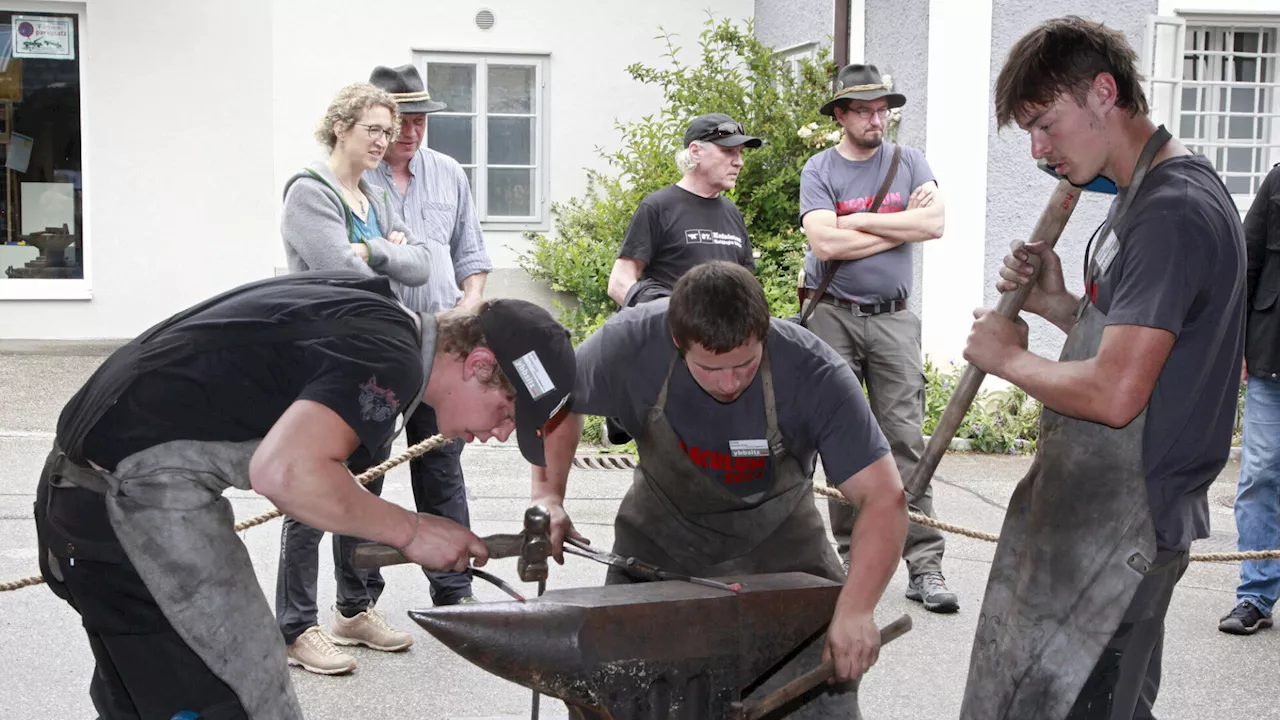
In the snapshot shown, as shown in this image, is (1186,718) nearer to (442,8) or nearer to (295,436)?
(295,436)

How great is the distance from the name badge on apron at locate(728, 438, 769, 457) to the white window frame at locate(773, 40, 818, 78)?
7.49 m

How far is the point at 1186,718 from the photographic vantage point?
4.42 m

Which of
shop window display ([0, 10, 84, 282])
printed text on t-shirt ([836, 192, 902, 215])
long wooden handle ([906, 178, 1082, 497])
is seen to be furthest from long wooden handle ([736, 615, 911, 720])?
shop window display ([0, 10, 84, 282])

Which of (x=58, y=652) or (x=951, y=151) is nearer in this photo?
(x=58, y=652)

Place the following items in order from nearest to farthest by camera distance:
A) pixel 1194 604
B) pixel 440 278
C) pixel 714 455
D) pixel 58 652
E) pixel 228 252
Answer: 1. pixel 714 455
2. pixel 58 652
3. pixel 440 278
4. pixel 1194 604
5. pixel 228 252

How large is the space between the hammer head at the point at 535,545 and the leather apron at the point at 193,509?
19.7 inches

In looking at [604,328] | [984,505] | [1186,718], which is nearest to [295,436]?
[604,328]

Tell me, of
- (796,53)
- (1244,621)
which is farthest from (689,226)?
(796,53)

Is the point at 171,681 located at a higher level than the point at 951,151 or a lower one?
lower

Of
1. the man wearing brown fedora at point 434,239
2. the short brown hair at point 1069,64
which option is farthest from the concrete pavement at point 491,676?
the short brown hair at point 1069,64

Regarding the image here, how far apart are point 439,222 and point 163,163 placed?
261 inches

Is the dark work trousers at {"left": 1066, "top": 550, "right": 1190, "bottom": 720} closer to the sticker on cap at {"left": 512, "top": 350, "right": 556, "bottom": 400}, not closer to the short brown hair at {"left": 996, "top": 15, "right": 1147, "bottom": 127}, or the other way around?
the short brown hair at {"left": 996, "top": 15, "right": 1147, "bottom": 127}

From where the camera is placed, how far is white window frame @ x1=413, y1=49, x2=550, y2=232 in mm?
11383

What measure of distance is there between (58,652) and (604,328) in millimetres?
2691
